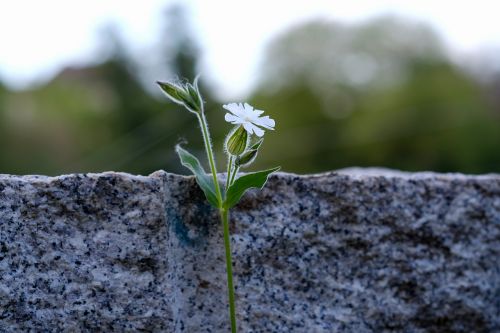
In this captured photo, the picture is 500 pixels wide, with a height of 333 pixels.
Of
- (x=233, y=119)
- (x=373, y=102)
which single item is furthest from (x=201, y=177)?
(x=373, y=102)

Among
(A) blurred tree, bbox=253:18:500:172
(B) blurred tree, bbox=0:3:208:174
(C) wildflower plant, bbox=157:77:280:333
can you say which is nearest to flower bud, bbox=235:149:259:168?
(C) wildflower plant, bbox=157:77:280:333

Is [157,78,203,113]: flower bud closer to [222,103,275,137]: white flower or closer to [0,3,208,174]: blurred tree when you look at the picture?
[222,103,275,137]: white flower

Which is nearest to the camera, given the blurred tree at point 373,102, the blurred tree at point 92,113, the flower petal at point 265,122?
the flower petal at point 265,122

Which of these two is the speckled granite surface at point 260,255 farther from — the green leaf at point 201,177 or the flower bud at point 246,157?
the flower bud at point 246,157

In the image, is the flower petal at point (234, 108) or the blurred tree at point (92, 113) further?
the blurred tree at point (92, 113)

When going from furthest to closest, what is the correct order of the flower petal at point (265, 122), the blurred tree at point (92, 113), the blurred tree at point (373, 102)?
1. the blurred tree at point (373, 102)
2. the blurred tree at point (92, 113)
3. the flower petal at point (265, 122)

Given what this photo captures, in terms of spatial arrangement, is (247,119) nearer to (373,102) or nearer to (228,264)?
(228,264)

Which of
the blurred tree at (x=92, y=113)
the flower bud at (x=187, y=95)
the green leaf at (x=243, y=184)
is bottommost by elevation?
the green leaf at (x=243, y=184)

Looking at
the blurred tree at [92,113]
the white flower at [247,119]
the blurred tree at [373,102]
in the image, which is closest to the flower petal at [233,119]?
the white flower at [247,119]
